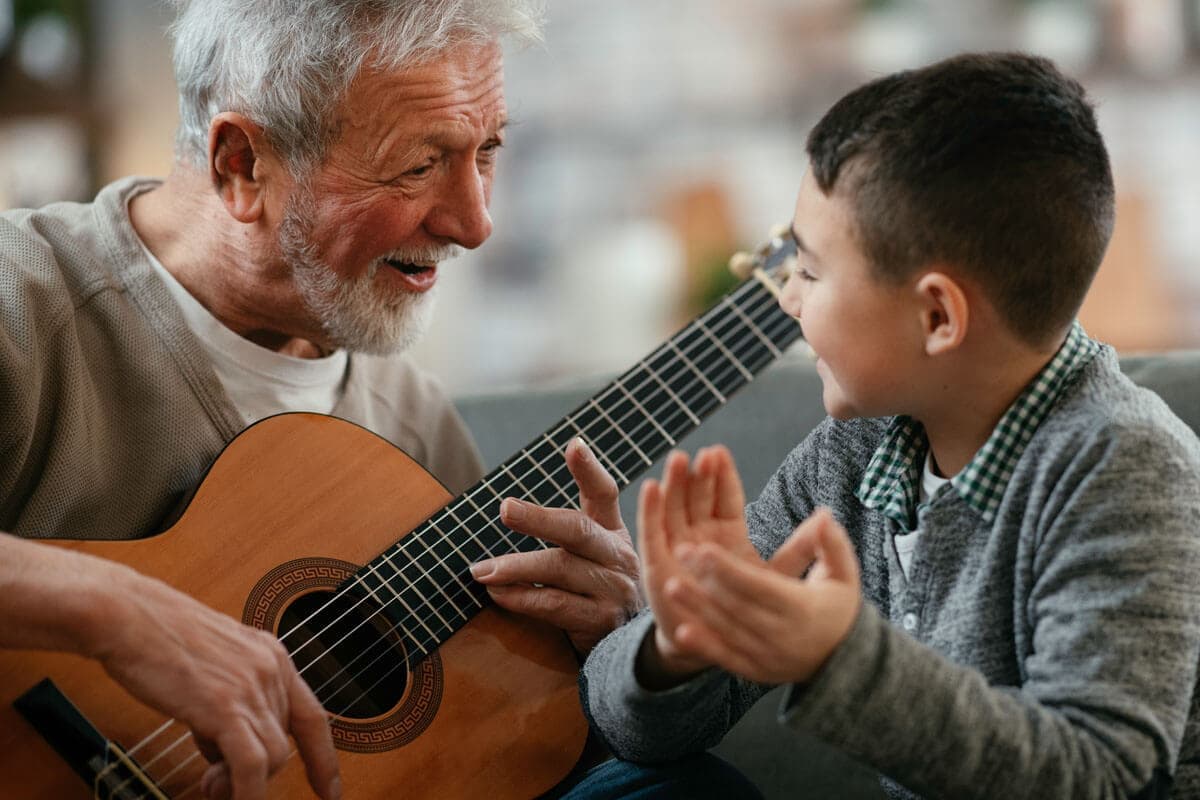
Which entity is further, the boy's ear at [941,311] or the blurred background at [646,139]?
the blurred background at [646,139]

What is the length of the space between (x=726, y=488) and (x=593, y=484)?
38 cm

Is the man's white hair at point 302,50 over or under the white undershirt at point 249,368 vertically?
over

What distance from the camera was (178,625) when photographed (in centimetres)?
94

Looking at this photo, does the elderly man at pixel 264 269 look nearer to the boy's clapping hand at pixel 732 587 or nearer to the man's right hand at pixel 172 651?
the man's right hand at pixel 172 651

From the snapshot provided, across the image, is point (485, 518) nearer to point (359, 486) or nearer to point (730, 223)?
point (359, 486)

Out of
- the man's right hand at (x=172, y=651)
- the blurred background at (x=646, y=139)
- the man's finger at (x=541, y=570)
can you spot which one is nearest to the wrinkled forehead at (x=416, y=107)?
the man's finger at (x=541, y=570)

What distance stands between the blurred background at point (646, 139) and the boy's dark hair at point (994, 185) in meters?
1.83

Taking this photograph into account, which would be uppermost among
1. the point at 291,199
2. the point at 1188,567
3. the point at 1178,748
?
the point at 291,199

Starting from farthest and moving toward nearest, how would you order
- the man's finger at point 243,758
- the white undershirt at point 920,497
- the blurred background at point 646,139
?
the blurred background at point 646,139 → the white undershirt at point 920,497 → the man's finger at point 243,758

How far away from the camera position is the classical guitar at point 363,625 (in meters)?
0.99

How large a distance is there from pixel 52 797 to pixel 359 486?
1.29 feet

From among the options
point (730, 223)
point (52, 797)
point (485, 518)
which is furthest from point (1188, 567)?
point (730, 223)

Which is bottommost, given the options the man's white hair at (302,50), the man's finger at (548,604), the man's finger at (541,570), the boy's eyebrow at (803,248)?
the man's finger at (548,604)

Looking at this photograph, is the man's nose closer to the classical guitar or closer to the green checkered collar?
the classical guitar
